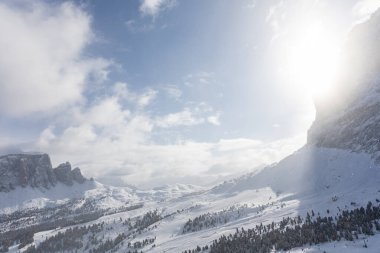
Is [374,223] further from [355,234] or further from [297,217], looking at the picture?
[297,217]

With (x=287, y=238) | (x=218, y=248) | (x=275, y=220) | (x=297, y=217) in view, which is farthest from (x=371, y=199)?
(x=218, y=248)

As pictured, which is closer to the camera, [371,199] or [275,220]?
[371,199]

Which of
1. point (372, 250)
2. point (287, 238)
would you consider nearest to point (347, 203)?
point (287, 238)

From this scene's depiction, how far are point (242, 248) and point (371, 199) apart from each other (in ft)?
230

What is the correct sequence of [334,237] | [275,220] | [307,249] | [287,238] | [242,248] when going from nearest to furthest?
[307,249], [334,237], [287,238], [242,248], [275,220]

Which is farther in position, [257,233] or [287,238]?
[257,233]

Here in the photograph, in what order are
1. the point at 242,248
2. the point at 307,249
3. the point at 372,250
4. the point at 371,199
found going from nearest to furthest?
1. the point at 372,250
2. the point at 307,249
3. the point at 242,248
4. the point at 371,199

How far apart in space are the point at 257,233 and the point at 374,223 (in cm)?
6198

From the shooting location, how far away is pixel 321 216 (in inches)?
7205

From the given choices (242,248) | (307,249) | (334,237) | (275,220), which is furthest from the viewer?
(275,220)

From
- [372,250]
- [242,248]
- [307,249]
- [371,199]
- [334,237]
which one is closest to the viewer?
[372,250]

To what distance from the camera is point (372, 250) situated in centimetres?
9962

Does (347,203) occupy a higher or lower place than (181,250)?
higher

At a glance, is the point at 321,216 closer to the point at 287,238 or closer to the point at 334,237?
the point at 287,238
